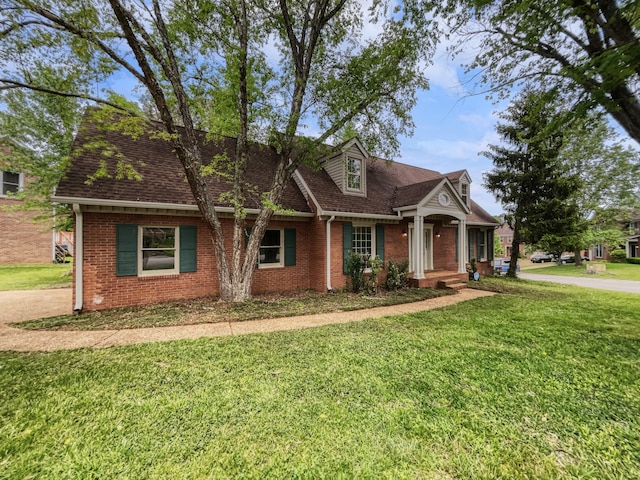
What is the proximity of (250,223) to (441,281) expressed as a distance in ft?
26.4

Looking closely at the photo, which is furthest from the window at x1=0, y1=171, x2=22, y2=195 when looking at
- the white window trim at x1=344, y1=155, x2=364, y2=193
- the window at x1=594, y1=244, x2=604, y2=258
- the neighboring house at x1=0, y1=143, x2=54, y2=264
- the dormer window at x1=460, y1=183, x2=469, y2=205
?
the window at x1=594, y1=244, x2=604, y2=258

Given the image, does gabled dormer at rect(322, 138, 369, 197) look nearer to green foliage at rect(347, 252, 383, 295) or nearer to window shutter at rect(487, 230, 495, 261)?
green foliage at rect(347, 252, 383, 295)

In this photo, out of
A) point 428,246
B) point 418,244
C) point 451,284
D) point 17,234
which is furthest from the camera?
point 17,234

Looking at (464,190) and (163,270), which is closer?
(163,270)

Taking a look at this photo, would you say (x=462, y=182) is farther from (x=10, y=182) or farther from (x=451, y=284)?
(x=10, y=182)

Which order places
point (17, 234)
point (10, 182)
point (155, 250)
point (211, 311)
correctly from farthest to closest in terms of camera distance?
point (17, 234) → point (10, 182) → point (155, 250) → point (211, 311)

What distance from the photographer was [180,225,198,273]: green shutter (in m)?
8.14

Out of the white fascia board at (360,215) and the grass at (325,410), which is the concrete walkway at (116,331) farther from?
the white fascia board at (360,215)

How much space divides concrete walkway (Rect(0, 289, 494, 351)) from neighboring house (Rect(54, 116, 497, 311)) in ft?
5.07

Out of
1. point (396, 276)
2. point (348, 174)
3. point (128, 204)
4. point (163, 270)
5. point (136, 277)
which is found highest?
point (348, 174)

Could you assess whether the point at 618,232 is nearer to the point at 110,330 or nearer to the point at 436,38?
the point at 436,38

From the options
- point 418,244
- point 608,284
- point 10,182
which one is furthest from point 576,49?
point 10,182

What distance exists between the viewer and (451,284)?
38.0 feet

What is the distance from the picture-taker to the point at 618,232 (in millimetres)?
25922
